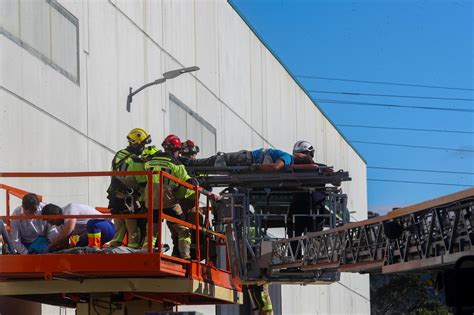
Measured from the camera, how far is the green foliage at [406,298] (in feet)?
253

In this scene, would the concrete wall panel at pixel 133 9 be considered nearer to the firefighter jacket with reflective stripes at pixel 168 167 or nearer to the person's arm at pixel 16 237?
the firefighter jacket with reflective stripes at pixel 168 167

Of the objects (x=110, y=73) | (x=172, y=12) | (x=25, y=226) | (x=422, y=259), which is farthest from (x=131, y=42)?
(x=422, y=259)

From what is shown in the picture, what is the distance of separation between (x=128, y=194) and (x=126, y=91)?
8397 millimetres

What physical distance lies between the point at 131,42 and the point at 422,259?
11.2 m

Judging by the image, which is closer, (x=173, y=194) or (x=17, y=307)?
(x=173, y=194)

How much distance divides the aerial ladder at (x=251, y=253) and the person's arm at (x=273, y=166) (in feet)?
0.30

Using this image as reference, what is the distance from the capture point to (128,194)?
558 inches

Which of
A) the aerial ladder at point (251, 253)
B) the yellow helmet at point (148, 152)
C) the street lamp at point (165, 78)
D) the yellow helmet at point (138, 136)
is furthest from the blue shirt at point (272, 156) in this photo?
the street lamp at point (165, 78)

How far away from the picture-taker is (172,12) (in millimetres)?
25938

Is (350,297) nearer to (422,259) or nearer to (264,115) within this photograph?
(264,115)

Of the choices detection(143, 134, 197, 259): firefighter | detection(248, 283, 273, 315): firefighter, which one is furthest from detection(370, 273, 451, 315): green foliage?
detection(143, 134, 197, 259): firefighter

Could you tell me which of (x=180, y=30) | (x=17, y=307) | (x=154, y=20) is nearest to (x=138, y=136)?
(x=17, y=307)

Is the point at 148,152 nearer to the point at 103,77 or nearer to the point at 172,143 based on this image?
the point at 172,143

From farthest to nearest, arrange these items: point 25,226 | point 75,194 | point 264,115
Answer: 1. point 264,115
2. point 75,194
3. point 25,226
